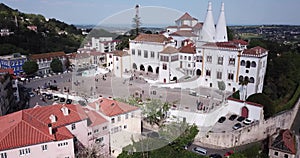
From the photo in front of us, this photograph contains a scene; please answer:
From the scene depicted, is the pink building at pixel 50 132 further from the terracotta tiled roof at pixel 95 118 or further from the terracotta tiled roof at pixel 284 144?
the terracotta tiled roof at pixel 284 144

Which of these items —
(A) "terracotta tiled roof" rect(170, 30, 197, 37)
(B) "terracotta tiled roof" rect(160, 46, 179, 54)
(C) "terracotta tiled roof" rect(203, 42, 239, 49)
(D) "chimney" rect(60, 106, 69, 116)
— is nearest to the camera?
(D) "chimney" rect(60, 106, 69, 116)

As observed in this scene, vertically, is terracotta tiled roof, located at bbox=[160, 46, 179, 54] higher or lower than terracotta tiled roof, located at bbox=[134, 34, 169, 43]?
lower

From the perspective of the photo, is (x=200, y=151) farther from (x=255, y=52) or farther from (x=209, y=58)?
(x=209, y=58)

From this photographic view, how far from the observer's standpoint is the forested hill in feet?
121

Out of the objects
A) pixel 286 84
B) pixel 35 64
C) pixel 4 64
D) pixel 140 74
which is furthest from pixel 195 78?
pixel 4 64

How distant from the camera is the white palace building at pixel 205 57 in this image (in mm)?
17875

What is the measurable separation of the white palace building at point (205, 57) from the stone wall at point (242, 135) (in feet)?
8.59

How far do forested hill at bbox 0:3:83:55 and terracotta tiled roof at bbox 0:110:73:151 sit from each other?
24918mm

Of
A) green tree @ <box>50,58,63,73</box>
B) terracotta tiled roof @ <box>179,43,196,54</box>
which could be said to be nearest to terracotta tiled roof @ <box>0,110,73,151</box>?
terracotta tiled roof @ <box>179,43,196,54</box>

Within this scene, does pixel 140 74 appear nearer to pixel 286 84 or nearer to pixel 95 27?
pixel 286 84

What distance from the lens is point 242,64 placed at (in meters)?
18.0

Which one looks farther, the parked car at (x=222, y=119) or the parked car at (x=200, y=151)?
the parked car at (x=222, y=119)

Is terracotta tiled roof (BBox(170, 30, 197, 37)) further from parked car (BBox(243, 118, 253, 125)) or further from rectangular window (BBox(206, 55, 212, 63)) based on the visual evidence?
parked car (BBox(243, 118, 253, 125))

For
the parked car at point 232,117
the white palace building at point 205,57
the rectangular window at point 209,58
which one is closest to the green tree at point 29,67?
the white palace building at point 205,57
